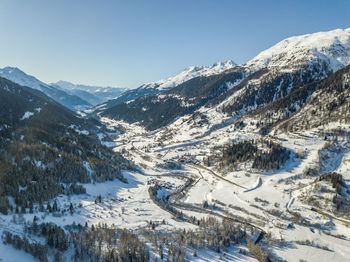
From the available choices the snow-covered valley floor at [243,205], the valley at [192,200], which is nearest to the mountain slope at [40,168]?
the valley at [192,200]

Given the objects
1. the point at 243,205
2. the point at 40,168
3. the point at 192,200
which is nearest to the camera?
the point at 243,205

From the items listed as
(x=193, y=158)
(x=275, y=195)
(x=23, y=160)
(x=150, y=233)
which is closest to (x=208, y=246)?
(x=150, y=233)

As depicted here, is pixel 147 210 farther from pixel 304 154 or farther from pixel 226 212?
pixel 304 154

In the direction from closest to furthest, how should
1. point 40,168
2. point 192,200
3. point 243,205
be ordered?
point 243,205, point 40,168, point 192,200

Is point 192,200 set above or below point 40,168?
below

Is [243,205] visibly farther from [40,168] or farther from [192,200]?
[40,168]

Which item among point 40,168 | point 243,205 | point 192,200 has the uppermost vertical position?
point 40,168

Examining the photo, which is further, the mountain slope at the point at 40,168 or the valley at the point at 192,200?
the mountain slope at the point at 40,168

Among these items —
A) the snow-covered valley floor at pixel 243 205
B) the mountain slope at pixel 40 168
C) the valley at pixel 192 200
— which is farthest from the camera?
the mountain slope at pixel 40 168

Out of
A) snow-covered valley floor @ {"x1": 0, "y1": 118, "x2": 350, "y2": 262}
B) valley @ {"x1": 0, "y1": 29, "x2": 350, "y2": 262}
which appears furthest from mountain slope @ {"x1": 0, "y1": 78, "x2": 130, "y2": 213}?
snow-covered valley floor @ {"x1": 0, "y1": 118, "x2": 350, "y2": 262}

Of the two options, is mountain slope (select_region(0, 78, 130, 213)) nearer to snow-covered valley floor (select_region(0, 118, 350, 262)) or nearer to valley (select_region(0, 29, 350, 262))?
valley (select_region(0, 29, 350, 262))

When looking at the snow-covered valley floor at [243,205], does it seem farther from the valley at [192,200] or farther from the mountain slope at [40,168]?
the mountain slope at [40,168]

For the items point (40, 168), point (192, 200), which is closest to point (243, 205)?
point (192, 200)
